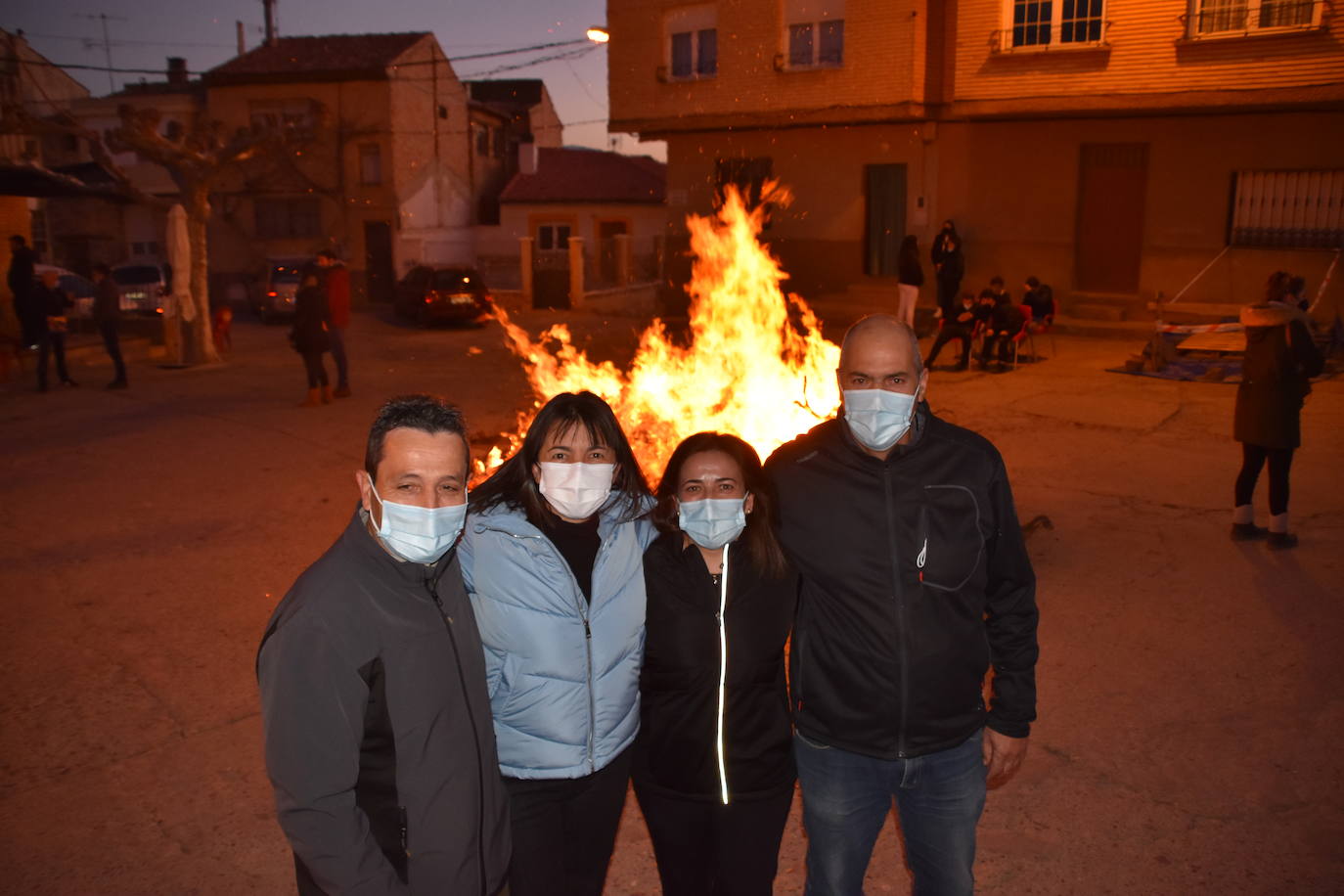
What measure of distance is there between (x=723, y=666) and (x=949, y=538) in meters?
0.78

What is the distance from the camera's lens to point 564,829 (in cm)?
320

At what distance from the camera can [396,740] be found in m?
2.47

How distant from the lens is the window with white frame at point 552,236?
142 feet

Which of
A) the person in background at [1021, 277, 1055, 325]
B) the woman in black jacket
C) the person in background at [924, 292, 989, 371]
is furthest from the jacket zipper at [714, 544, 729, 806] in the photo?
the person in background at [1021, 277, 1055, 325]

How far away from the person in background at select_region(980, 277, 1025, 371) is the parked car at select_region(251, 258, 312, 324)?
20.3 meters

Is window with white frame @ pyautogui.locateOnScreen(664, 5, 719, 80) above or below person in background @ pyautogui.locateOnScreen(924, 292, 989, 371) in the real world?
above

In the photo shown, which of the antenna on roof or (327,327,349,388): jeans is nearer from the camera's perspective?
(327,327,349,388): jeans

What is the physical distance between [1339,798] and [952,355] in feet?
47.5

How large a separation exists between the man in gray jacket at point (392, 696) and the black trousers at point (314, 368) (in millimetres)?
12773

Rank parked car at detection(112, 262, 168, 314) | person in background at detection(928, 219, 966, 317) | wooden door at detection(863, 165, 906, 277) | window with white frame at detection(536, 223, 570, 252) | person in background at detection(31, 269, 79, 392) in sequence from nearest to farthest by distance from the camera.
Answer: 1. person in background at detection(31, 269, 79, 392)
2. person in background at detection(928, 219, 966, 317)
3. wooden door at detection(863, 165, 906, 277)
4. parked car at detection(112, 262, 168, 314)
5. window with white frame at detection(536, 223, 570, 252)

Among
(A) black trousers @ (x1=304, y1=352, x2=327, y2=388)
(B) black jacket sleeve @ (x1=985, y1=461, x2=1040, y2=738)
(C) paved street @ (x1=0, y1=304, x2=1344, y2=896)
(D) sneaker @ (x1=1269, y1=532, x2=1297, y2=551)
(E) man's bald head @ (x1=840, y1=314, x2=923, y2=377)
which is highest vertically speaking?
(E) man's bald head @ (x1=840, y1=314, x2=923, y2=377)

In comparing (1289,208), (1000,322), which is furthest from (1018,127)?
(1000,322)

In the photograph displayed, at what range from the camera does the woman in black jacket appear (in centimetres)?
310

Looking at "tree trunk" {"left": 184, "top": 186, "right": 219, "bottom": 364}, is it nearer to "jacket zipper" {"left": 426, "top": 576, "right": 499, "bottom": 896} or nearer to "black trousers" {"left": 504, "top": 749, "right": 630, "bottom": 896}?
"black trousers" {"left": 504, "top": 749, "right": 630, "bottom": 896}
